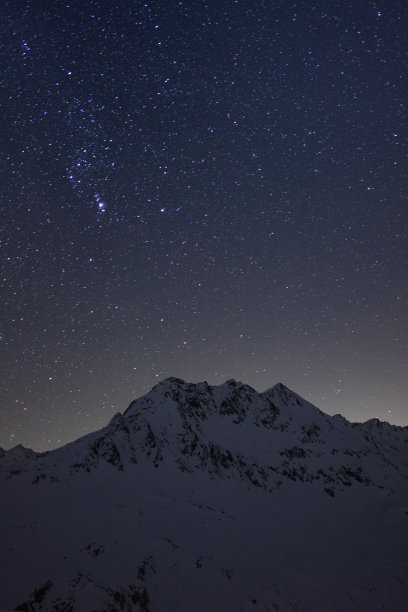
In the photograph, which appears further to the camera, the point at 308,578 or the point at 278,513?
the point at 278,513

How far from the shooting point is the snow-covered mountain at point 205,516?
25.2m

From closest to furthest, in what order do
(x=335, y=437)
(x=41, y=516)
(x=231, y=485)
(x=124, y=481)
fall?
1. (x=41, y=516)
2. (x=124, y=481)
3. (x=231, y=485)
4. (x=335, y=437)

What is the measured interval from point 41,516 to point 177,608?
20.1 metres

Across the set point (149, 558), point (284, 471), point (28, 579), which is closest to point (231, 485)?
point (284, 471)

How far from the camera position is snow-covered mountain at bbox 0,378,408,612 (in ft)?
82.5

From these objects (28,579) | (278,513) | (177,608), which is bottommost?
(278,513)

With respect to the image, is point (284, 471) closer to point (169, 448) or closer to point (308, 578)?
point (169, 448)

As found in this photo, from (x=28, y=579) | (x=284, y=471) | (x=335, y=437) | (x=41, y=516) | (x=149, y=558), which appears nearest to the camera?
(x=28, y=579)

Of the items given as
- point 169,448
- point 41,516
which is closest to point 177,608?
point 41,516

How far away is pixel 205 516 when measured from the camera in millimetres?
46312

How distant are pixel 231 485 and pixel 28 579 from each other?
47.7m

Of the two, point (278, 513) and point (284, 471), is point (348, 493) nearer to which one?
point (284, 471)

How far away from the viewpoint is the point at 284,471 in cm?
7562

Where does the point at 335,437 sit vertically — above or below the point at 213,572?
below
